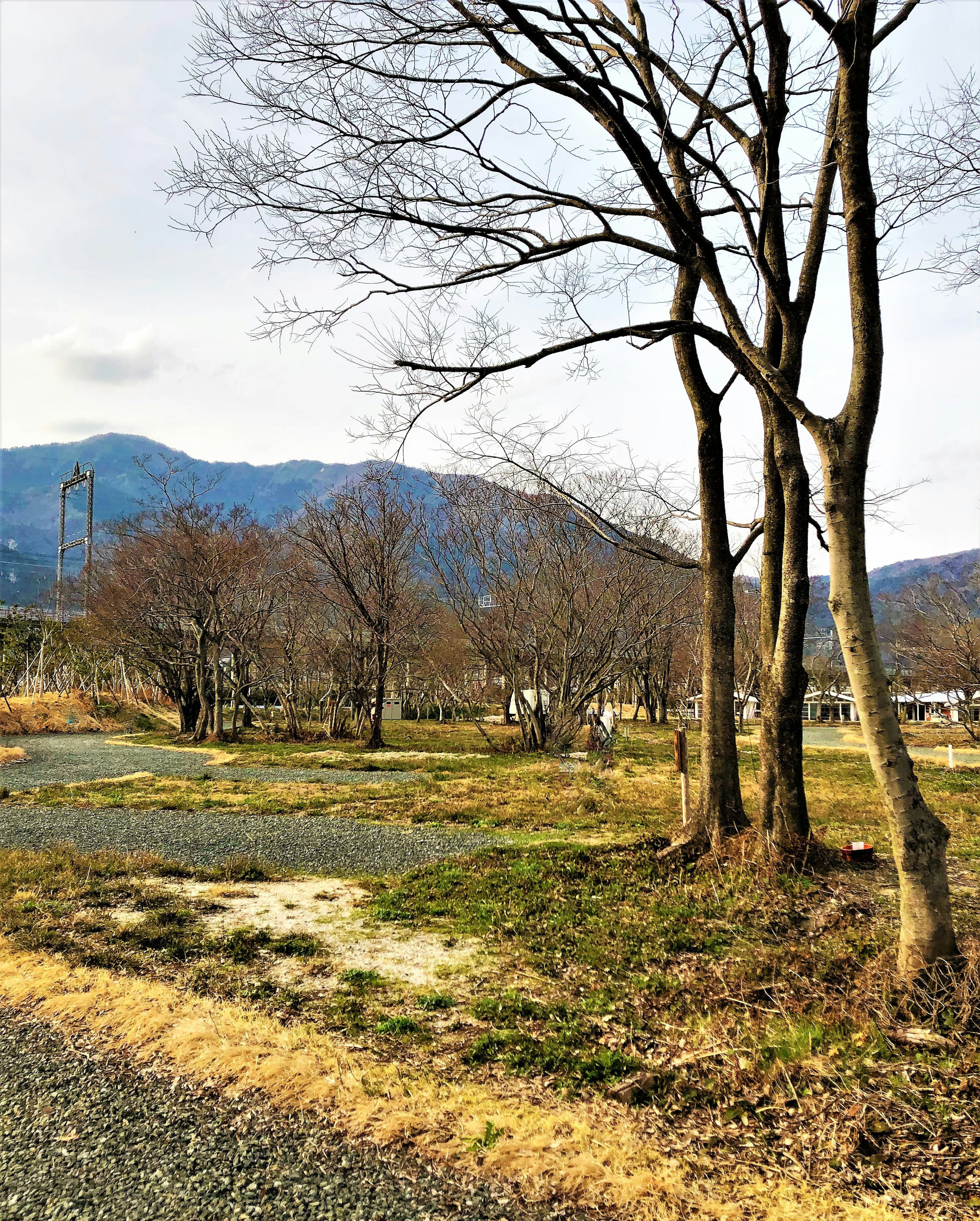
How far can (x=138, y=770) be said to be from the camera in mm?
16641

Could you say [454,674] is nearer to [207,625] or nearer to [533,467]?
[207,625]

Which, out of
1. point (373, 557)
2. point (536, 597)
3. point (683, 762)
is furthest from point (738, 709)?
point (683, 762)

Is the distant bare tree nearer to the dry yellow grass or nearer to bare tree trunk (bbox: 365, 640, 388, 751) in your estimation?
bare tree trunk (bbox: 365, 640, 388, 751)

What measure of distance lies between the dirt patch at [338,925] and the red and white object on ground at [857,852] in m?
3.42

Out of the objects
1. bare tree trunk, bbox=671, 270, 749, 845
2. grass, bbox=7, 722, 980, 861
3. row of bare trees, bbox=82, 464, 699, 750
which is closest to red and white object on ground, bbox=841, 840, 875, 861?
grass, bbox=7, 722, 980, 861

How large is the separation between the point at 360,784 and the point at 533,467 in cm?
789

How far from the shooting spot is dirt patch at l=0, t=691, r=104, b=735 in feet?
86.8

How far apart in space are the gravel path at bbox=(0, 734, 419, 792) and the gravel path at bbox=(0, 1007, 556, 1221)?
37.6 ft

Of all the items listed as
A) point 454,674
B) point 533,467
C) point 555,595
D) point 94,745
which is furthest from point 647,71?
point 454,674

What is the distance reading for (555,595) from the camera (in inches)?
813

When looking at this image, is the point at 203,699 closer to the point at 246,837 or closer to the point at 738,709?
the point at 246,837

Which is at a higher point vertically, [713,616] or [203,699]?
[713,616]

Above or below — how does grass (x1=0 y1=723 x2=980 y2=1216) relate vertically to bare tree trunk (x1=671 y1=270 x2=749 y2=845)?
below

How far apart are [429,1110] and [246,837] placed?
7.04 metres
